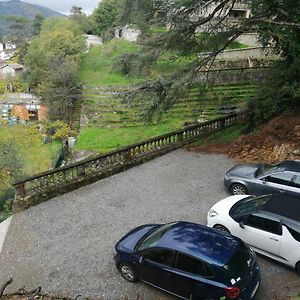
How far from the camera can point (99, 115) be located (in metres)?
43.8

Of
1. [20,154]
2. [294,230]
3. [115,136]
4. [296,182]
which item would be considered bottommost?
[20,154]

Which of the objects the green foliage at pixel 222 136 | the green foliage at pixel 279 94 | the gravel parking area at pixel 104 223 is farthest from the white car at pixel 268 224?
the green foliage at pixel 222 136

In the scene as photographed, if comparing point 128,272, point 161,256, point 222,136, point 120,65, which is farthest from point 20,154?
point 161,256

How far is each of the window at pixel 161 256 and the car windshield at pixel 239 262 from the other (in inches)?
47.2

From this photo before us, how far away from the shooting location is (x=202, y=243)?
8.10 metres

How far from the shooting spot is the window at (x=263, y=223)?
8891 mm

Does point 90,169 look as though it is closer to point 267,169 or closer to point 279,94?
point 267,169

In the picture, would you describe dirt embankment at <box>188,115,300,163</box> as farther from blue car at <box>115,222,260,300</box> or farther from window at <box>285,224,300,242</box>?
blue car at <box>115,222,260,300</box>

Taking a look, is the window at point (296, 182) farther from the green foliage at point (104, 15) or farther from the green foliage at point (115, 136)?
the green foliage at point (104, 15)

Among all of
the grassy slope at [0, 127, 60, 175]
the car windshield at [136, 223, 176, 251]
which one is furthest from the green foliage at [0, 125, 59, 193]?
the car windshield at [136, 223, 176, 251]

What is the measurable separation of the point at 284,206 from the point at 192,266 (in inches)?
115

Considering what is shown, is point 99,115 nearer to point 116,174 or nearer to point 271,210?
point 116,174

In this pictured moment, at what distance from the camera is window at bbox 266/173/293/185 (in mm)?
11219

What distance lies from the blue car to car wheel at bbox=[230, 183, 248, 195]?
4148 millimetres
